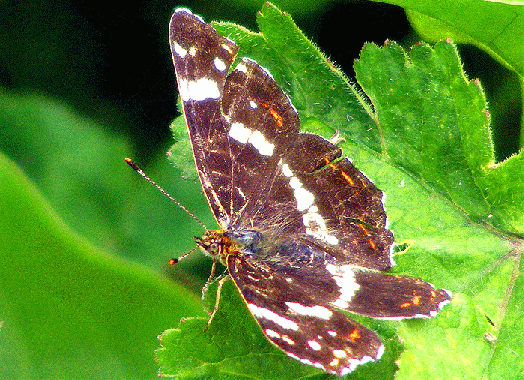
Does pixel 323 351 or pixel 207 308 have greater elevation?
pixel 207 308

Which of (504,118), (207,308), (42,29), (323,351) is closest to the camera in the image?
(323,351)

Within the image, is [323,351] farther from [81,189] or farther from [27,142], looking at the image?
[27,142]

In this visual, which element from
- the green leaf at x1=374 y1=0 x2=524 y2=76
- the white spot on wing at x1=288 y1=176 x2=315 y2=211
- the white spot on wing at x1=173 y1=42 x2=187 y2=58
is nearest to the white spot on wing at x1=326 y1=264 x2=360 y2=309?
the white spot on wing at x1=288 y1=176 x2=315 y2=211

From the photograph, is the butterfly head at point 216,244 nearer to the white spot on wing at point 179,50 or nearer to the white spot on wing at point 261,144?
the white spot on wing at point 261,144

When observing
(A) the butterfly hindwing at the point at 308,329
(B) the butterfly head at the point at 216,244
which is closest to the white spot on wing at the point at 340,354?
(A) the butterfly hindwing at the point at 308,329

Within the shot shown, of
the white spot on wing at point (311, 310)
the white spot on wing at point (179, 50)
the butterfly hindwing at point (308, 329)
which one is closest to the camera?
the butterfly hindwing at point (308, 329)

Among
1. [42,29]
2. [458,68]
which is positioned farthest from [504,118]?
[42,29]

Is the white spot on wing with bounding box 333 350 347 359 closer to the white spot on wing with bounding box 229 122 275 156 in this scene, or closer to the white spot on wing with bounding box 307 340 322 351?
the white spot on wing with bounding box 307 340 322 351
